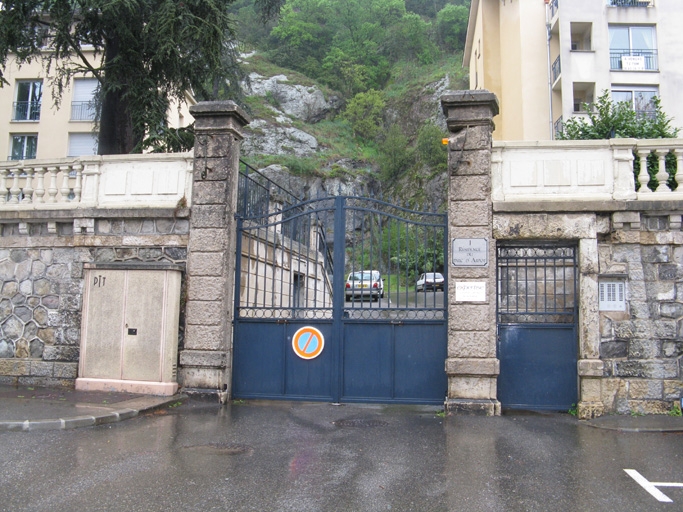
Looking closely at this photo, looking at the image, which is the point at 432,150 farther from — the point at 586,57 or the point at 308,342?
the point at 308,342

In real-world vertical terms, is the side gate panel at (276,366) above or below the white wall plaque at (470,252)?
below

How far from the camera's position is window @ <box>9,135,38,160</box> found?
95.8 feet

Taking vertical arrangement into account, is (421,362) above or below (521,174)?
below

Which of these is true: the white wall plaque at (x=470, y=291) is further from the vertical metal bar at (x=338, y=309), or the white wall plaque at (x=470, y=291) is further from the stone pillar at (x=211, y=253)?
the stone pillar at (x=211, y=253)

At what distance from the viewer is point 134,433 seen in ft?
21.7

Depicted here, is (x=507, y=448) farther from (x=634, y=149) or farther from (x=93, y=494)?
(x=634, y=149)

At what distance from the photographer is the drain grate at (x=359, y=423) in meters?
7.23

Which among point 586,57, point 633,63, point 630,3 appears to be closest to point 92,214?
point 586,57

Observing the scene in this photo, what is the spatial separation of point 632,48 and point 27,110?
28.6 meters

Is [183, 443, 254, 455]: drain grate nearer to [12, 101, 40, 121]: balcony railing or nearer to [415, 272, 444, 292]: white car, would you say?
[415, 272, 444, 292]: white car

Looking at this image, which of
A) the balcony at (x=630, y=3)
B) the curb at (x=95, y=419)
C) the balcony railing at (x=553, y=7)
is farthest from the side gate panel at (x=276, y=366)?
the balcony at (x=630, y=3)

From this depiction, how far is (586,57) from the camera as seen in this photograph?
25484mm

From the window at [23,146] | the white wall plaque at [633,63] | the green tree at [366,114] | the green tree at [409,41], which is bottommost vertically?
the window at [23,146]

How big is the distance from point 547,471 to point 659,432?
2494 mm
